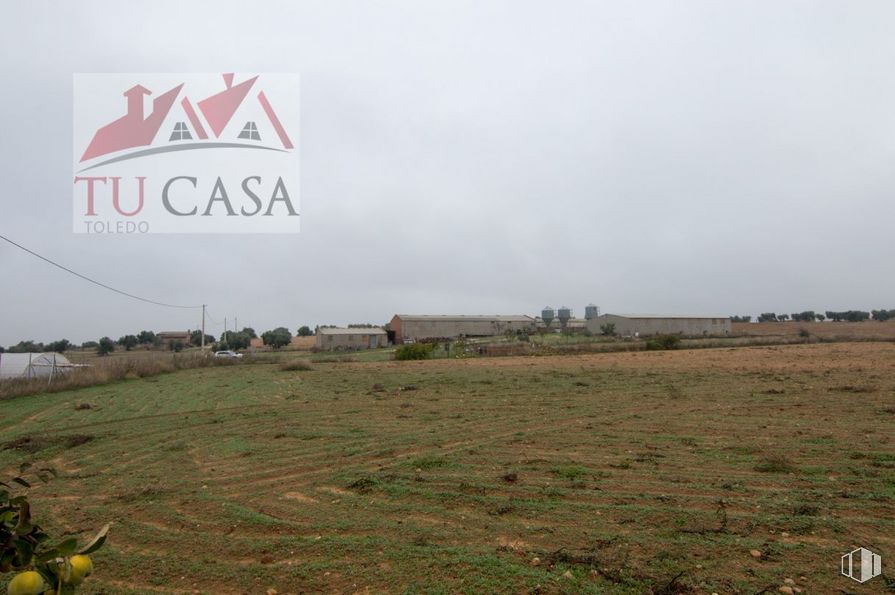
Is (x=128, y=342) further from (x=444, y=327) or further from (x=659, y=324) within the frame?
(x=659, y=324)

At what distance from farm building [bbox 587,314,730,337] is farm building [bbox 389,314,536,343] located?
1009 centimetres

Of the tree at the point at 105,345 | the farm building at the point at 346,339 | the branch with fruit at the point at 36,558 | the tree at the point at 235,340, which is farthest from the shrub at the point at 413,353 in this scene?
the tree at the point at 105,345

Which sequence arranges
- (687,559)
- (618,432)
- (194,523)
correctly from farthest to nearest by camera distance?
(618,432) → (194,523) → (687,559)

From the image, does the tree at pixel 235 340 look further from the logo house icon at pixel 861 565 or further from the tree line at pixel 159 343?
the logo house icon at pixel 861 565

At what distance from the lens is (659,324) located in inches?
2261

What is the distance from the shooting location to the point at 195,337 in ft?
258

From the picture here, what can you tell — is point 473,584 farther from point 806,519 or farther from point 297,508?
point 806,519

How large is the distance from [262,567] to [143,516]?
204 cm

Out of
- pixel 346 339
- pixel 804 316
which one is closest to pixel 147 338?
pixel 346 339

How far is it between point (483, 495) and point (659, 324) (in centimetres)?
5807

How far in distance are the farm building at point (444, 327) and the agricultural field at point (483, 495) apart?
4392 cm

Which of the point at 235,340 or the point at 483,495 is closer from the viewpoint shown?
the point at 483,495

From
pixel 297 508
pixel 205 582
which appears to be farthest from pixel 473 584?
pixel 297 508

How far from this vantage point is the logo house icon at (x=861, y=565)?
11.3 feet
